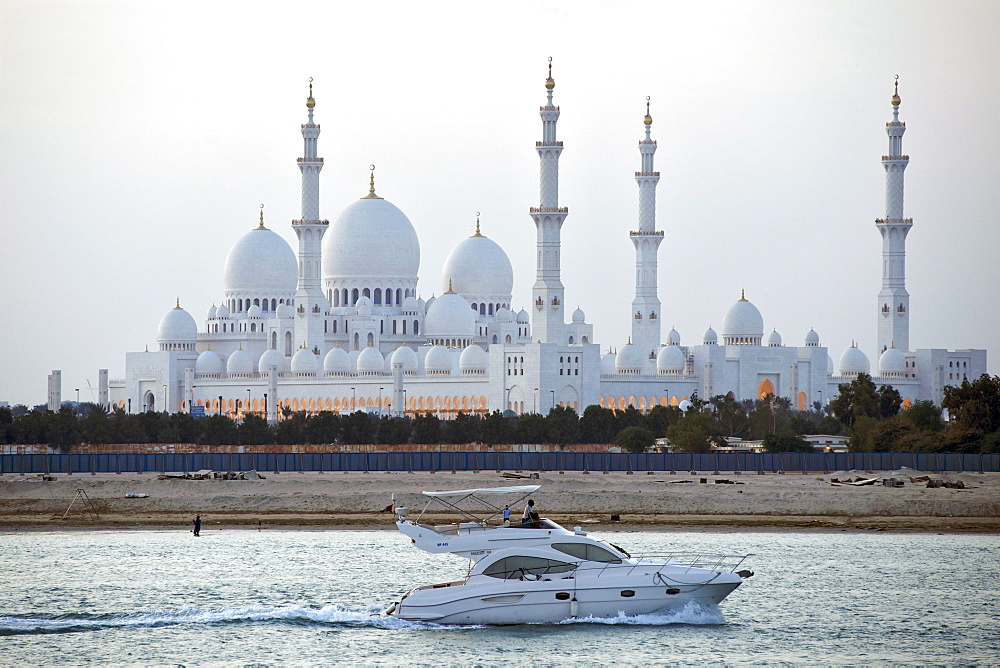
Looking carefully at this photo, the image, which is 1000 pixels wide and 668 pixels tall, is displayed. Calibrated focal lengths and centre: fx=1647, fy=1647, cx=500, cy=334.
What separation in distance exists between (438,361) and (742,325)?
2471 cm

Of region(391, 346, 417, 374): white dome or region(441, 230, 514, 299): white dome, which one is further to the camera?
region(441, 230, 514, 299): white dome

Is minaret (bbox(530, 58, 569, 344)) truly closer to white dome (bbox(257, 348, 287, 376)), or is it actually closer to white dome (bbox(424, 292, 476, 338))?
white dome (bbox(424, 292, 476, 338))

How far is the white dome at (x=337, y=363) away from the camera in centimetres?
11669

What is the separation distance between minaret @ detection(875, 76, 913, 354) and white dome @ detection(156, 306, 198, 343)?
5407cm

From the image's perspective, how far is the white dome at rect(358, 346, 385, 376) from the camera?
115m

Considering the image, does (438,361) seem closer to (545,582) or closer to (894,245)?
(894,245)

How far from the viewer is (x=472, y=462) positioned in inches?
2665

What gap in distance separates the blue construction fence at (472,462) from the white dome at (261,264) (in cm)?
6413

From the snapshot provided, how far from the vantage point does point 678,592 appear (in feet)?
105

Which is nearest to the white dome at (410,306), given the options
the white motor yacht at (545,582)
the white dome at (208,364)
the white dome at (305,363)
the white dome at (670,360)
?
the white dome at (305,363)

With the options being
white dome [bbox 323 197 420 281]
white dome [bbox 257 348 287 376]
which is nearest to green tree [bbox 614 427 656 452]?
white dome [bbox 257 348 287 376]

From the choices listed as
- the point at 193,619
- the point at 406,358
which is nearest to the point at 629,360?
the point at 406,358

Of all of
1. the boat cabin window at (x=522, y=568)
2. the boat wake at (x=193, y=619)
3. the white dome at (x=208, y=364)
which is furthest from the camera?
the white dome at (x=208, y=364)

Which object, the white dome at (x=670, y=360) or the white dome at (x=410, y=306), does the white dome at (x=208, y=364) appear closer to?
the white dome at (x=410, y=306)
